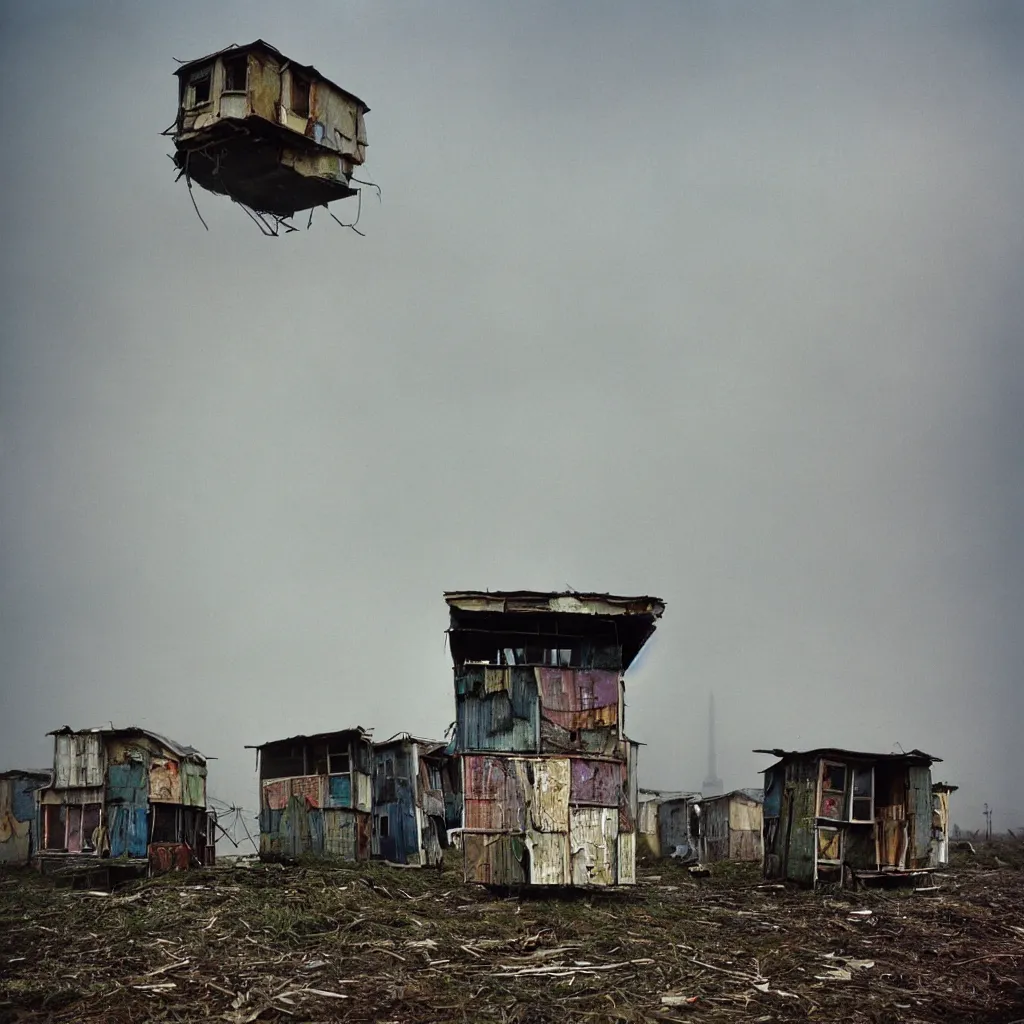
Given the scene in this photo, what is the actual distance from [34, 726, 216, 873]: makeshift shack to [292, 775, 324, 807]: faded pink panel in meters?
6.73

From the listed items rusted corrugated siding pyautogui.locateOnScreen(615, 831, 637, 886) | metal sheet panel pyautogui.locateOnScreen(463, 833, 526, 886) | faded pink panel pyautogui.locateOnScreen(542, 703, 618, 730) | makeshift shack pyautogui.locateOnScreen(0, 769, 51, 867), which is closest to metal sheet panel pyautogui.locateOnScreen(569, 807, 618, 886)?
rusted corrugated siding pyautogui.locateOnScreen(615, 831, 637, 886)

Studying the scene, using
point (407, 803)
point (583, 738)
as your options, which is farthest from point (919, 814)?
point (407, 803)

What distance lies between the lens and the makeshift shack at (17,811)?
133 ft

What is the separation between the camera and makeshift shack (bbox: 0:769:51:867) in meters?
40.6

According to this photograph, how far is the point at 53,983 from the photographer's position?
1836cm

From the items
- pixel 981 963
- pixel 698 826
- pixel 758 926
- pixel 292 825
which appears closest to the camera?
pixel 981 963

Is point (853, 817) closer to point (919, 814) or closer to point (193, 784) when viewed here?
point (919, 814)

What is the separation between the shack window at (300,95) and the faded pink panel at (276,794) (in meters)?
22.8

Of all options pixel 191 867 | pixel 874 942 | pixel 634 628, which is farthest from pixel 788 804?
pixel 191 867

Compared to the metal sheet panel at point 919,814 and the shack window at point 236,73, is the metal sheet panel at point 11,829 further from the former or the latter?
the metal sheet panel at point 919,814

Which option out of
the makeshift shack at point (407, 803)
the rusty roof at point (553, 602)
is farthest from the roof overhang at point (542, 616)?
the makeshift shack at point (407, 803)

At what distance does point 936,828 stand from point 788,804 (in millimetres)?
12226

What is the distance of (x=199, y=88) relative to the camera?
90.5 feet

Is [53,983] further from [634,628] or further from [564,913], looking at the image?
[634,628]
